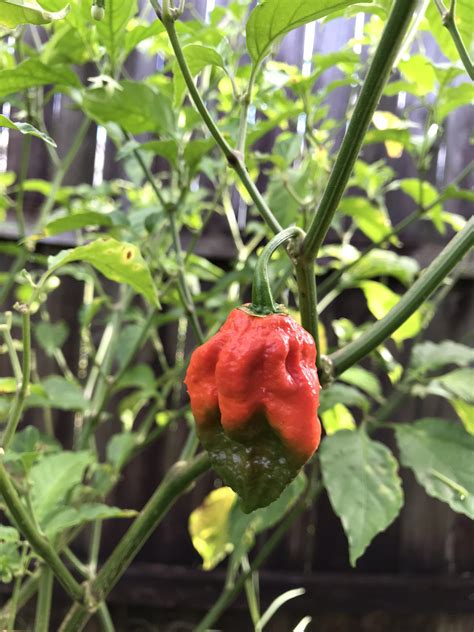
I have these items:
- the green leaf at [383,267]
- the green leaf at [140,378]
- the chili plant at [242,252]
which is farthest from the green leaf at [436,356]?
the green leaf at [140,378]

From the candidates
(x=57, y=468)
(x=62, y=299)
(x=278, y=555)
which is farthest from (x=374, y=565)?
(x=57, y=468)

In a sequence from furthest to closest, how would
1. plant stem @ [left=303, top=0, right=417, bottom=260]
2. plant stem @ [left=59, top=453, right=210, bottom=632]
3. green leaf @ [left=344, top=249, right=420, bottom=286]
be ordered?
green leaf @ [left=344, top=249, right=420, bottom=286] → plant stem @ [left=59, top=453, right=210, bottom=632] → plant stem @ [left=303, top=0, right=417, bottom=260]

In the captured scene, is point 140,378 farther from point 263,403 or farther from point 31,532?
point 263,403

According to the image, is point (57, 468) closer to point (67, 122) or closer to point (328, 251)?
point (328, 251)

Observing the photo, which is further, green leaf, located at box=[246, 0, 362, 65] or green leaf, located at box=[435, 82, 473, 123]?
green leaf, located at box=[435, 82, 473, 123]

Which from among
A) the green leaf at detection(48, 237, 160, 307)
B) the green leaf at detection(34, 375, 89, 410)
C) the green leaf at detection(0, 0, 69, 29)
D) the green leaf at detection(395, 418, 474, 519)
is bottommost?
the green leaf at detection(34, 375, 89, 410)

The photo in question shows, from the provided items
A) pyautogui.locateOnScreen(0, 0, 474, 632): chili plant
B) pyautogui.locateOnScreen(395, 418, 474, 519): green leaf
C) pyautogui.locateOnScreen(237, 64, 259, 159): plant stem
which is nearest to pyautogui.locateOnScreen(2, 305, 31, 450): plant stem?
pyautogui.locateOnScreen(0, 0, 474, 632): chili plant

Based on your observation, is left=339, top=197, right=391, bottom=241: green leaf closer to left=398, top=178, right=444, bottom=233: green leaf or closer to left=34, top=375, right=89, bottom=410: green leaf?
left=398, top=178, right=444, bottom=233: green leaf
